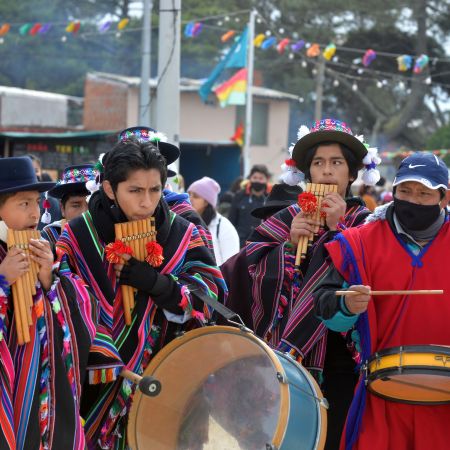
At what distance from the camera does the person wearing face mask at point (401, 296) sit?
3959 mm

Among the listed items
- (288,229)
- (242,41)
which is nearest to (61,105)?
(242,41)

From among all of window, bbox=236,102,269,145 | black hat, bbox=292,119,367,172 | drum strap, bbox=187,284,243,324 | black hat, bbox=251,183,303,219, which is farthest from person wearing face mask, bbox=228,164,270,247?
window, bbox=236,102,269,145

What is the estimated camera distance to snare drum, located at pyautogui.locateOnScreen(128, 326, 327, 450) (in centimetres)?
373

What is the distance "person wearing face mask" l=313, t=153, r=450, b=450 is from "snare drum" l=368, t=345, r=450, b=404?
0.06 meters

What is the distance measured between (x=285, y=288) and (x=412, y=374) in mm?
1310

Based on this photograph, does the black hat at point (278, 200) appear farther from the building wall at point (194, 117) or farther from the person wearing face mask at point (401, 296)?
the building wall at point (194, 117)

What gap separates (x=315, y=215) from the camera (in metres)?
4.78

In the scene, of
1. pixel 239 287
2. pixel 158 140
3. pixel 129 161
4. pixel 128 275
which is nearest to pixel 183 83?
pixel 158 140

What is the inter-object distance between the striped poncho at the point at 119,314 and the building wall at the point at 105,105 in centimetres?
2637

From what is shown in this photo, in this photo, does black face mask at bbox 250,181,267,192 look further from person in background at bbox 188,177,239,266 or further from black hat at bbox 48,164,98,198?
black hat at bbox 48,164,98,198

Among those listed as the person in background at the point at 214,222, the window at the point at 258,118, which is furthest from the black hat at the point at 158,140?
the window at the point at 258,118

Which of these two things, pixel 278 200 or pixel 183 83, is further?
pixel 183 83

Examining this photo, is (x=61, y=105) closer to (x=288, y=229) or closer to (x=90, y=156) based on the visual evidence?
(x=90, y=156)

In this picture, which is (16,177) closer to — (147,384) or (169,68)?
(147,384)
